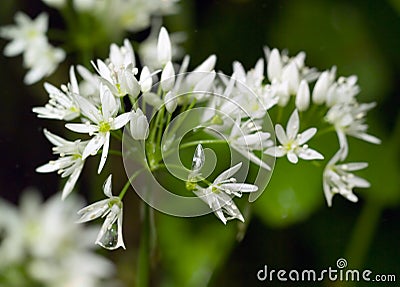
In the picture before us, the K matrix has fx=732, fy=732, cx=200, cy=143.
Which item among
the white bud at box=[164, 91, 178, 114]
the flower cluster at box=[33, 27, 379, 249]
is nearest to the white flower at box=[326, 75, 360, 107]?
the flower cluster at box=[33, 27, 379, 249]

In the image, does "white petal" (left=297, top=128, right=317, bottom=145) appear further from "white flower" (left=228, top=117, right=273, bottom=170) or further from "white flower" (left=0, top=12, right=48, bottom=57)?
"white flower" (left=0, top=12, right=48, bottom=57)

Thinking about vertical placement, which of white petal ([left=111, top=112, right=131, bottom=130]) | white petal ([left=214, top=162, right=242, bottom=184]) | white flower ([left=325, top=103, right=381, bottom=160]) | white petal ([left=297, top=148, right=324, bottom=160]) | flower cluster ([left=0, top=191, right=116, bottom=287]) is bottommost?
flower cluster ([left=0, top=191, right=116, bottom=287])

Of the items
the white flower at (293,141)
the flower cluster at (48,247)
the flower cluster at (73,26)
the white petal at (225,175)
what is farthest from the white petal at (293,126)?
the flower cluster at (48,247)

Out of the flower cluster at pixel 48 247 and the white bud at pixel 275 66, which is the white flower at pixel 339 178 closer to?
the white bud at pixel 275 66

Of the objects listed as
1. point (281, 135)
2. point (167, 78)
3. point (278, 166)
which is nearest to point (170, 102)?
point (167, 78)

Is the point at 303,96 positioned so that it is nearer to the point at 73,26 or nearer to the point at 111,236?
the point at 111,236
